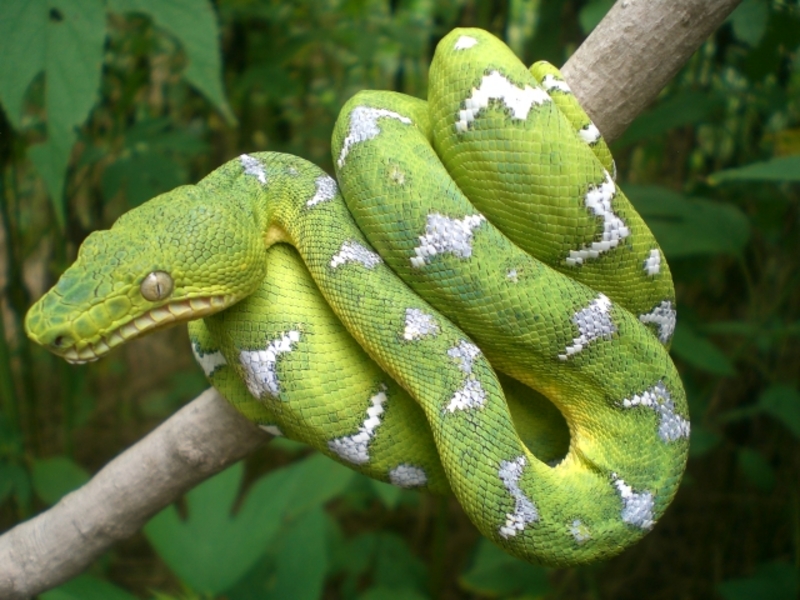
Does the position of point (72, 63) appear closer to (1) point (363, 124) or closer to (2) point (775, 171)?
(1) point (363, 124)

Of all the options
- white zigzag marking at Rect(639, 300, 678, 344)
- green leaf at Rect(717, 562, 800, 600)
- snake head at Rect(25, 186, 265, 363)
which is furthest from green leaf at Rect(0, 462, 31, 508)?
green leaf at Rect(717, 562, 800, 600)

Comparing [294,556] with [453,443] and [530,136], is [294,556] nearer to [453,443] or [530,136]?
[453,443]

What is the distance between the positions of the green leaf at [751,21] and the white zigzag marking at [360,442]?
173 centimetres

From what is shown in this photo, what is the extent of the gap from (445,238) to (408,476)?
0.60m

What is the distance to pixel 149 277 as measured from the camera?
1.42 metres

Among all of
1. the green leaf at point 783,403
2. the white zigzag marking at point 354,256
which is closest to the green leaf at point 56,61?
the white zigzag marking at point 354,256

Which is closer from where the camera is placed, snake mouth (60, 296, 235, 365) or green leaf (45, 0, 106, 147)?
snake mouth (60, 296, 235, 365)

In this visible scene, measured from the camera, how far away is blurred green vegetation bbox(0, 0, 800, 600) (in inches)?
83.2

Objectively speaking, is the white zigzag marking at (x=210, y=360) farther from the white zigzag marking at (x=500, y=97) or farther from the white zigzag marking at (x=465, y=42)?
the white zigzag marking at (x=465, y=42)

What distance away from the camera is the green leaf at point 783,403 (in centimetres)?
259

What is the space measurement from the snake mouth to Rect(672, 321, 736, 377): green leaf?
70.5 inches

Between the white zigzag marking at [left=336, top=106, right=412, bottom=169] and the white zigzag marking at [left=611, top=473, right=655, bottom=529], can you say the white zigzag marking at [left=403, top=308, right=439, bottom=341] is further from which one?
the white zigzag marking at [left=611, top=473, right=655, bottom=529]

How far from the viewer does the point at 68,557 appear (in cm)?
196

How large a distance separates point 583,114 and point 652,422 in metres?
0.77
